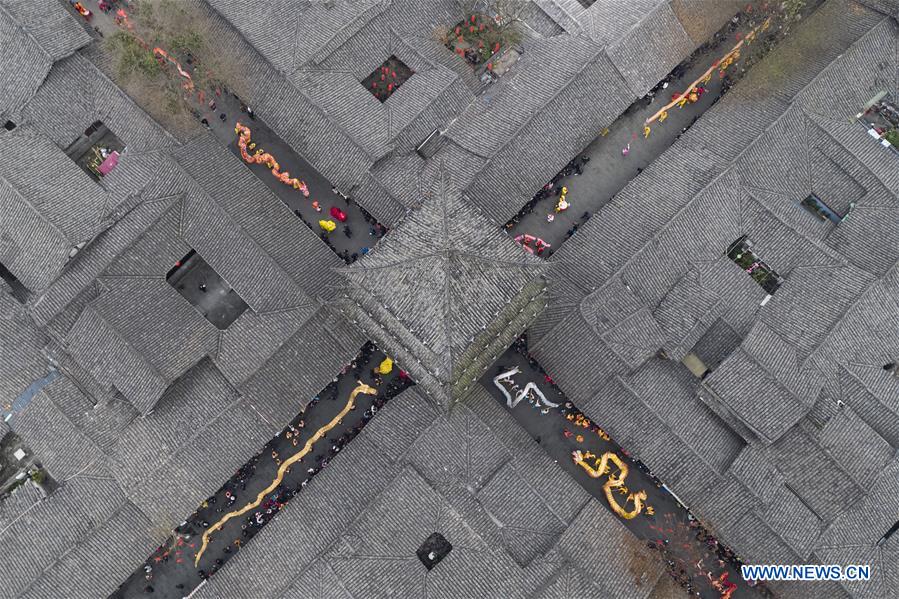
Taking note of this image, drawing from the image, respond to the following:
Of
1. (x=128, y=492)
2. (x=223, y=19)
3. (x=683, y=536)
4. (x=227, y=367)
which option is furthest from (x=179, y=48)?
(x=683, y=536)

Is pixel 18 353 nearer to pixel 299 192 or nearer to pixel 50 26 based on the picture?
pixel 299 192

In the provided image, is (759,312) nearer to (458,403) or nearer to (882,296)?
(882,296)

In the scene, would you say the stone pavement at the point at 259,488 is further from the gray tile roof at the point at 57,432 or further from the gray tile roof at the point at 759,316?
the gray tile roof at the point at 759,316

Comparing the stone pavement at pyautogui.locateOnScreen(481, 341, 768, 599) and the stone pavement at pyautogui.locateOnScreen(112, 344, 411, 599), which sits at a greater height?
the stone pavement at pyautogui.locateOnScreen(112, 344, 411, 599)

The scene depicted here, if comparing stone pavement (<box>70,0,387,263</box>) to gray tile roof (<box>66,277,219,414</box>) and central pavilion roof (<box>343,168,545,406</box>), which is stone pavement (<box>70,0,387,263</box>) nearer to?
gray tile roof (<box>66,277,219,414</box>)

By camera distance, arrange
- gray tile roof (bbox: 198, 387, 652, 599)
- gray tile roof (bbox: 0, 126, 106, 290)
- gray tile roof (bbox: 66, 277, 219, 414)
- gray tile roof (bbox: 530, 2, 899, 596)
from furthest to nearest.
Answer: gray tile roof (bbox: 0, 126, 106, 290) < gray tile roof (bbox: 66, 277, 219, 414) < gray tile roof (bbox: 530, 2, 899, 596) < gray tile roof (bbox: 198, 387, 652, 599)

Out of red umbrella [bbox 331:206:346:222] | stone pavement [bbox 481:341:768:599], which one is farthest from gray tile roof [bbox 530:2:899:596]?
red umbrella [bbox 331:206:346:222]
